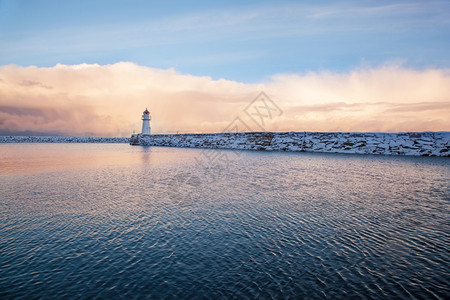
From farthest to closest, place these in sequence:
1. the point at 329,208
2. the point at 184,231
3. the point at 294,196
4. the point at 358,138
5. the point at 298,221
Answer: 1. the point at 358,138
2. the point at 294,196
3. the point at 329,208
4. the point at 298,221
5. the point at 184,231

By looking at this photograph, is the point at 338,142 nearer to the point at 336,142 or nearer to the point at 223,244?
the point at 336,142

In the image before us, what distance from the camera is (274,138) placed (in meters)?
67.8

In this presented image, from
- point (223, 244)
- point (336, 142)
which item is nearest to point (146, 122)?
point (336, 142)

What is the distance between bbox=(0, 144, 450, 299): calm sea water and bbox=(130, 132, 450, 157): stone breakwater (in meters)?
38.8

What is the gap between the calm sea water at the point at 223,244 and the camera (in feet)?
17.9

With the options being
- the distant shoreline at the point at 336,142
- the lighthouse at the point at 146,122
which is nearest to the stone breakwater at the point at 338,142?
the distant shoreline at the point at 336,142

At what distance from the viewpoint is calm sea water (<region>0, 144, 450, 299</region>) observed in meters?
5.45

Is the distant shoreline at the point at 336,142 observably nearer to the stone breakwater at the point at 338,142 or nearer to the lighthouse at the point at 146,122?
the stone breakwater at the point at 338,142

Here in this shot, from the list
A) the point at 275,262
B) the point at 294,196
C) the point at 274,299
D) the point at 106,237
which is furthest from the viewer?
the point at 294,196

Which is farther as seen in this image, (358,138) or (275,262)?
(358,138)

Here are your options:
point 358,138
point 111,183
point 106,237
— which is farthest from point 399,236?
point 358,138

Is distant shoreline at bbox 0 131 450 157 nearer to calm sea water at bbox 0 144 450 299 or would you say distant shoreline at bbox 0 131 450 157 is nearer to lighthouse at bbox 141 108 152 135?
lighthouse at bbox 141 108 152 135

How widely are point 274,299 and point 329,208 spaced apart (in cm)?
757

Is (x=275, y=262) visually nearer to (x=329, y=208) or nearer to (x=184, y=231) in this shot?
(x=184, y=231)
